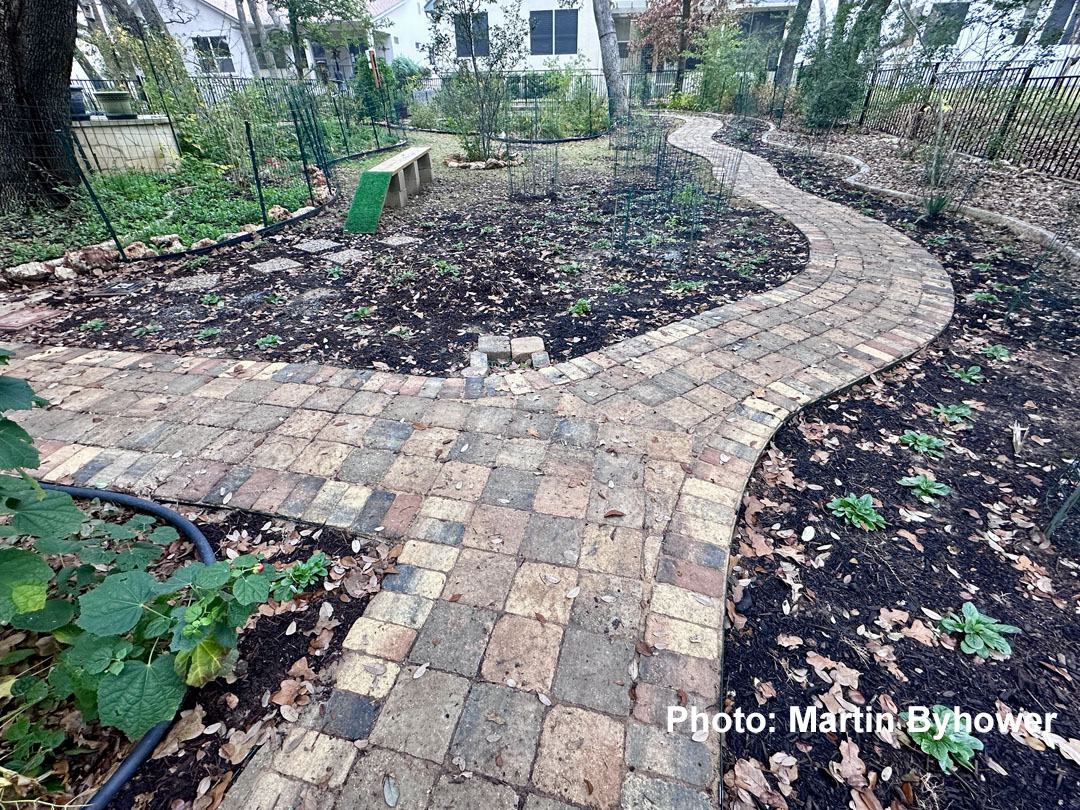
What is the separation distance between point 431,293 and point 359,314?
656 mm

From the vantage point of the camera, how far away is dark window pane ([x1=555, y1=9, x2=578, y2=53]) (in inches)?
850

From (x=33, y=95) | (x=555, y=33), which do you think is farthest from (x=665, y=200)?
(x=555, y=33)

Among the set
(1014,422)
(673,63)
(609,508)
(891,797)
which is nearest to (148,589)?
(609,508)

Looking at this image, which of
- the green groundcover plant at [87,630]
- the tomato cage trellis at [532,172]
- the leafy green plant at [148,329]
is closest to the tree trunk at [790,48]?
the tomato cage trellis at [532,172]

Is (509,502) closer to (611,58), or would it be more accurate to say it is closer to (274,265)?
(274,265)

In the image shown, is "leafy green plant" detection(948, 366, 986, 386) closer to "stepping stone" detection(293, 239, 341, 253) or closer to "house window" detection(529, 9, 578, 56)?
"stepping stone" detection(293, 239, 341, 253)

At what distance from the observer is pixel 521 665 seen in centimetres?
155

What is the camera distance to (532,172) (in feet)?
25.7

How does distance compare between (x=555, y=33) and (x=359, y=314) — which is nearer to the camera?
(x=359, y=314)

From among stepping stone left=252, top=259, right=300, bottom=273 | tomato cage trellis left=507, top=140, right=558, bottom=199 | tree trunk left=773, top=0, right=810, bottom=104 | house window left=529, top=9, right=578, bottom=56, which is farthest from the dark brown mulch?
house window left=529, top=9, right=578, bottom=56

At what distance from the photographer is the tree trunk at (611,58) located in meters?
12.5

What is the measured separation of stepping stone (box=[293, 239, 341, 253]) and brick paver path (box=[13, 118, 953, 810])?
8.00 feet

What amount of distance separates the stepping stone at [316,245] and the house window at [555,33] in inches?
828

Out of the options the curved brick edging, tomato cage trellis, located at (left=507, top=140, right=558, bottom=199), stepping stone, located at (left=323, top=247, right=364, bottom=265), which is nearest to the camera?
the curved brick edging
